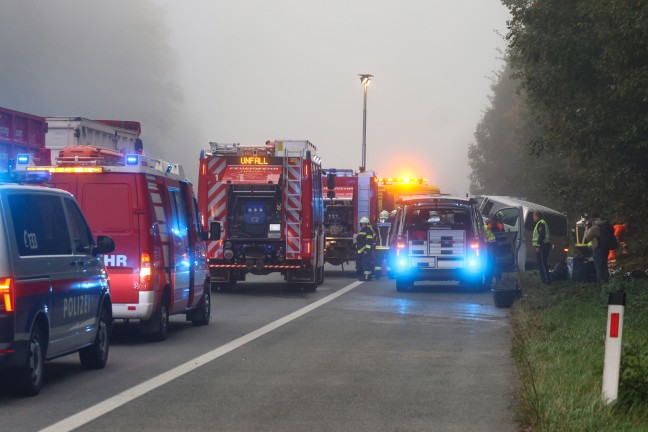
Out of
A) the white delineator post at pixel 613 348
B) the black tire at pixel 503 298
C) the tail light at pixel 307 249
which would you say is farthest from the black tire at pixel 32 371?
the tail light at pixel 307 249

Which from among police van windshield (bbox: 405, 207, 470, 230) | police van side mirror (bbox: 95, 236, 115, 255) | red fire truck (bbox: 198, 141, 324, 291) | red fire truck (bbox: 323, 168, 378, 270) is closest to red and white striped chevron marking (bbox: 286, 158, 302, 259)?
red fire truck (bbox: 198, 141, 324, 291)

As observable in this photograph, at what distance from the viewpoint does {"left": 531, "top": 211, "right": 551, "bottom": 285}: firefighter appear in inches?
1186

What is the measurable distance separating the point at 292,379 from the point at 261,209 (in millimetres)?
15096

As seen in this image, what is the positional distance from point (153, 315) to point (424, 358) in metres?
3.59

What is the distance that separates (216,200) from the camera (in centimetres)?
2742

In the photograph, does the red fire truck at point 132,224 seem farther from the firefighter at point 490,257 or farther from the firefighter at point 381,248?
the firefighter at point 381,248

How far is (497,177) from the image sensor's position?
94.8 meters

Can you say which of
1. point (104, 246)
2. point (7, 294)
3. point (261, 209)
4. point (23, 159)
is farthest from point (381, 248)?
point (7, 294)

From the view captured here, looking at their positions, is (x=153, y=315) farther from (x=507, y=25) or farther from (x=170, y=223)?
(x=507, y=25)

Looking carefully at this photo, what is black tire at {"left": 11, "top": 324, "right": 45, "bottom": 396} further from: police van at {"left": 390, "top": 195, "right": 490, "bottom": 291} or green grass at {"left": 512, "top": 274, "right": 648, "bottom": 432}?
police van at {"left": 390, "top": 195, "right": 490, "bottom": 291}

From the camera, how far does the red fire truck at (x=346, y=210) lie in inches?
1464

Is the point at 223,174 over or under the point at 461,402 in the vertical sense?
over

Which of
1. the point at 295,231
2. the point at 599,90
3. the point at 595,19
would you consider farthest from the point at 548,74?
the point at 295,231

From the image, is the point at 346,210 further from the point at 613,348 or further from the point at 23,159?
the point at 613,348
